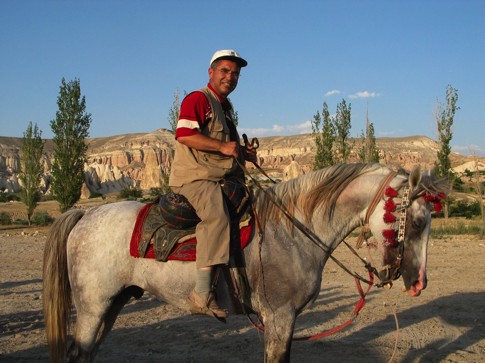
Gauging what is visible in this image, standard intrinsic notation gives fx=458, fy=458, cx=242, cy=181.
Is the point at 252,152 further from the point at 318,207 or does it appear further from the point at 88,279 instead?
the point at 88,279

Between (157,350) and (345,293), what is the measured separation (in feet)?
Answer: 14.3

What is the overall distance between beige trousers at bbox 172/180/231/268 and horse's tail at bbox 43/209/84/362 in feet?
4.53

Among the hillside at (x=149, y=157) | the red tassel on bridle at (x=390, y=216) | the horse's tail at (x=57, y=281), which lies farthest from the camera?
the hillside at (x=149, y=157)

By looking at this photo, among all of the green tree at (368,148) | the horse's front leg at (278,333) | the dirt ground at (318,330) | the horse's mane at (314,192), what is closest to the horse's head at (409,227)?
the horse's mane at (314,192)

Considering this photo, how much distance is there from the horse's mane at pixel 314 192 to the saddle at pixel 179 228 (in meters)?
0.19

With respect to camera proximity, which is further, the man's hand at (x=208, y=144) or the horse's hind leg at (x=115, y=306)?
the horse's hind leg at (x=115, y=306)

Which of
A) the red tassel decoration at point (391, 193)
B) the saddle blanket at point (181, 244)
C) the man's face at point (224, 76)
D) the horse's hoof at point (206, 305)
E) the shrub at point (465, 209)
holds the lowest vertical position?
the shrub at point (465, 209)

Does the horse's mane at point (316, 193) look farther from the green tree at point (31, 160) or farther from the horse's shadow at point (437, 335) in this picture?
the green tree at point (31, 160)

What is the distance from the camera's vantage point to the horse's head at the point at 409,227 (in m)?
3.42

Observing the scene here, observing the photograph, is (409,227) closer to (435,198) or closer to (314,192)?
(435,198)

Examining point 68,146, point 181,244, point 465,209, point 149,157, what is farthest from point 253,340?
point 149,157

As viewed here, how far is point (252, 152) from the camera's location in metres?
3.99

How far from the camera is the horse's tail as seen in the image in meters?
4.05

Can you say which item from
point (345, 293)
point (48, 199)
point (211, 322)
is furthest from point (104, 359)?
point (48, 199)
